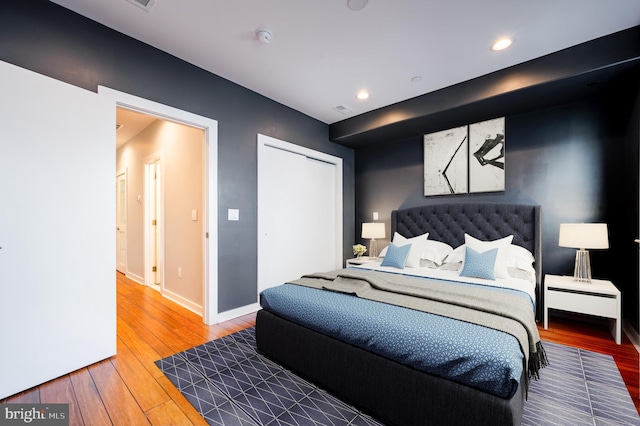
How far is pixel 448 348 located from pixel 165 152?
4244 millimetres

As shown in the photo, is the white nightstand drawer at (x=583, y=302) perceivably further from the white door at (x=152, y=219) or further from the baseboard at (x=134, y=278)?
the baseboard at (x=134, y=278)

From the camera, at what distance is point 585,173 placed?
2.82 metres

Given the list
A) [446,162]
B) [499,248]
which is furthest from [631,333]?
[446,162]

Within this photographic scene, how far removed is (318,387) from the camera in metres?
1.77

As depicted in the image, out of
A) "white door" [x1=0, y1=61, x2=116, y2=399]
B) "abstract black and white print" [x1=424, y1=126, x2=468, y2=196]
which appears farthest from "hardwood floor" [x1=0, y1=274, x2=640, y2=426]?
"abstract black and white print" [x1=424, y1=126, x2=468, y2=196]

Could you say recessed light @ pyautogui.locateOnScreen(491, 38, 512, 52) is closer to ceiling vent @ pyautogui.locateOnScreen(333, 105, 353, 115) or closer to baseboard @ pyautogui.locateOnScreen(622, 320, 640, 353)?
ceiling vent @ pyautogui.locateOnScreen(333, 105, 353, 115)

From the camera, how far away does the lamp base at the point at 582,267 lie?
8.46 feet

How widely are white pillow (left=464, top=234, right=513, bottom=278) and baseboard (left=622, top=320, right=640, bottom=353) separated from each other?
3.44ft

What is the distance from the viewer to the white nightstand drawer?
234cm

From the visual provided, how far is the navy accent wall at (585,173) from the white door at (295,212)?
2054mm

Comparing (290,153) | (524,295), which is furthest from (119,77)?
(524,295)

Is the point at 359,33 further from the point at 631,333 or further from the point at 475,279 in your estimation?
the point at 631,333

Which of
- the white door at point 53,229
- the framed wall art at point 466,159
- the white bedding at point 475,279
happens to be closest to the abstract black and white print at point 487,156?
the framed wall art at point 466,159

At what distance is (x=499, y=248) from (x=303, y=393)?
2.41 metres
